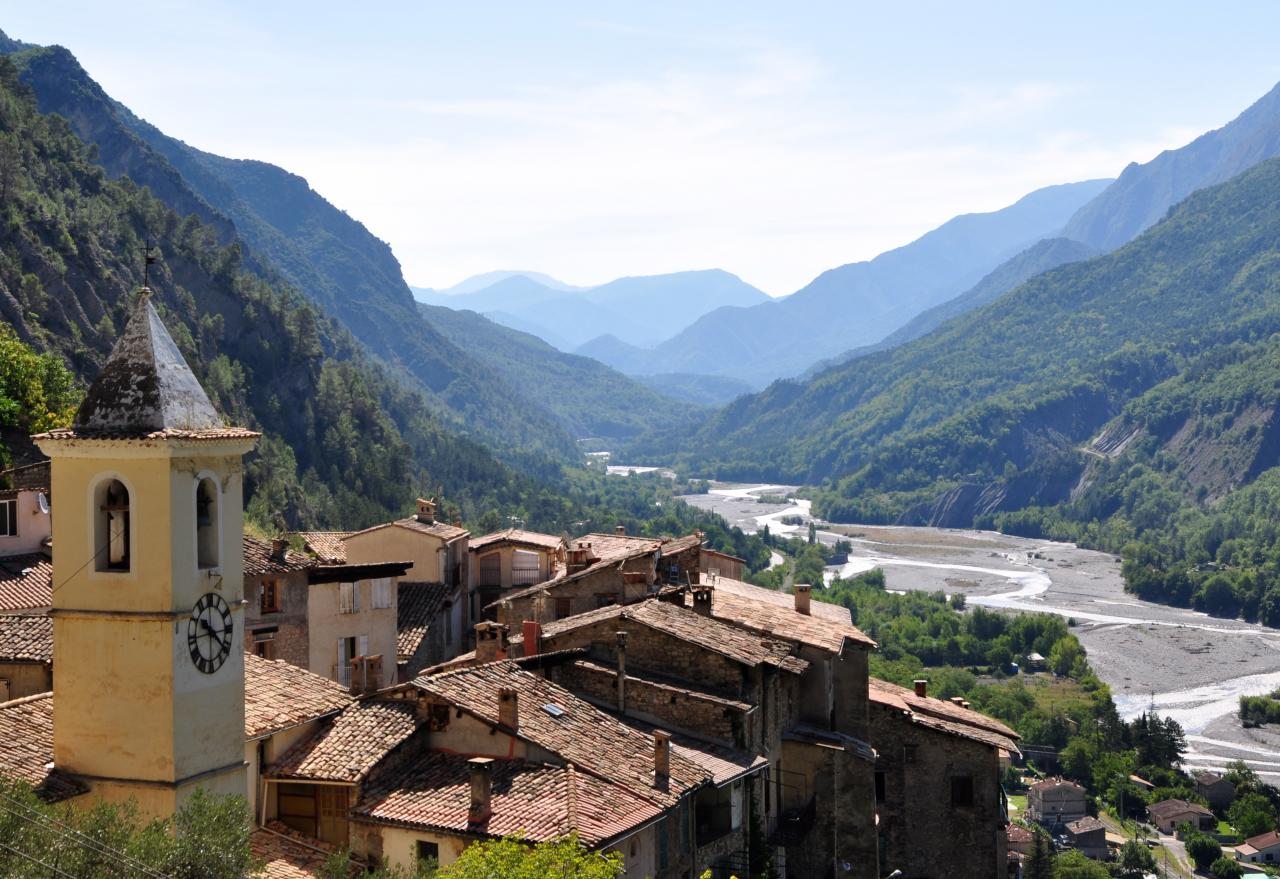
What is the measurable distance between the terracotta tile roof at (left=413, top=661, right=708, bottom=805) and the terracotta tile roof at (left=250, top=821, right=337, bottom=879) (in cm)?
312

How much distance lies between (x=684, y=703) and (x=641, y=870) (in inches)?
231

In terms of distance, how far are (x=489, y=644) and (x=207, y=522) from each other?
1185 cm

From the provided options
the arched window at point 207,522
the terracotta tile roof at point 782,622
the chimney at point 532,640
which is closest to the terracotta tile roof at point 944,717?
the terracotta tile roof at point 782,622

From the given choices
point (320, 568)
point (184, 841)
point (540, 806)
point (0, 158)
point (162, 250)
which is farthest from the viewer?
point (162, 250)

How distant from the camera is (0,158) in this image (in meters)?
102

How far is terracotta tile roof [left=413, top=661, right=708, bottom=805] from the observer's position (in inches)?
997

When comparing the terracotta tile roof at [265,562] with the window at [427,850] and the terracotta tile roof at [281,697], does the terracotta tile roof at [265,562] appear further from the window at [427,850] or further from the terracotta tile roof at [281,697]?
the window at [427,850]

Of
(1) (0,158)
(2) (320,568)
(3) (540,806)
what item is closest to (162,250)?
(1) (0,158)

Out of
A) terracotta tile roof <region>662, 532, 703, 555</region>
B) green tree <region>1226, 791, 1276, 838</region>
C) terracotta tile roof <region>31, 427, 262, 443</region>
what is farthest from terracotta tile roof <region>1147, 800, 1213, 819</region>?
terracotta tile roof <region>31, 427, 262, 443</region>

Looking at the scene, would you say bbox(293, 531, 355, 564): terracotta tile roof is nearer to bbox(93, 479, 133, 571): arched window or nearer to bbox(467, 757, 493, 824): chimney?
bbox(467, 757, 493, 824): chimney

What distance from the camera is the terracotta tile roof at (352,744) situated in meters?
24.8

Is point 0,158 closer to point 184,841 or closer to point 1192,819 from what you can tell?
point 1192,819

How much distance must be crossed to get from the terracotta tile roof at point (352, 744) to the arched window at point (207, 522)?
17.2 feet

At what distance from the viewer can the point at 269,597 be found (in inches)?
1475
